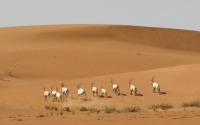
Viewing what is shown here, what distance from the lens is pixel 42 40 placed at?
76875mm

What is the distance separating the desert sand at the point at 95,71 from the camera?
1845 centimetres

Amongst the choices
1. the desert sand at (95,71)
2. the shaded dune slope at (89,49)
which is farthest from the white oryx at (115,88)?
the shaded dune slope at (89,49)

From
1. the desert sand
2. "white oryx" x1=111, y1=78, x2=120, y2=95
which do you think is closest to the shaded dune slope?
the desert sand

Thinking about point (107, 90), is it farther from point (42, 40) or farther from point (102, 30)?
point (102, 30)

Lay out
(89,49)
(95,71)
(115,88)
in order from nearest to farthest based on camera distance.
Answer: (115,88), (95,71), (89,49)

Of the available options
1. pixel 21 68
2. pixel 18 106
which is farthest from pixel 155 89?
pixel 21 68

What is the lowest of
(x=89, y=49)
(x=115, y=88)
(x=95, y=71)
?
(x=115, y=88)

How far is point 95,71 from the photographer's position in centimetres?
4972

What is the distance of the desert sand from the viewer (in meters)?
18.5

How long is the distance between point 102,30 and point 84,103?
202 ft

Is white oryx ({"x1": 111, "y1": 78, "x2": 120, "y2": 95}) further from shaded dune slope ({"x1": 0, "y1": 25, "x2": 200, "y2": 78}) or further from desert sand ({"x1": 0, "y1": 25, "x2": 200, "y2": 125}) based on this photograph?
shaded dune slope ({"x1": 0, "y1": 25, "x2": 200, "y2": 78})

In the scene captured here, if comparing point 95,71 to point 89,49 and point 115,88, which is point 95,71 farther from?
point 115,88

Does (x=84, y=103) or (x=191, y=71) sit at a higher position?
(x=191, y=71)

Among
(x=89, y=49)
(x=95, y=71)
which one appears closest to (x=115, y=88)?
(x=95, y=71)
